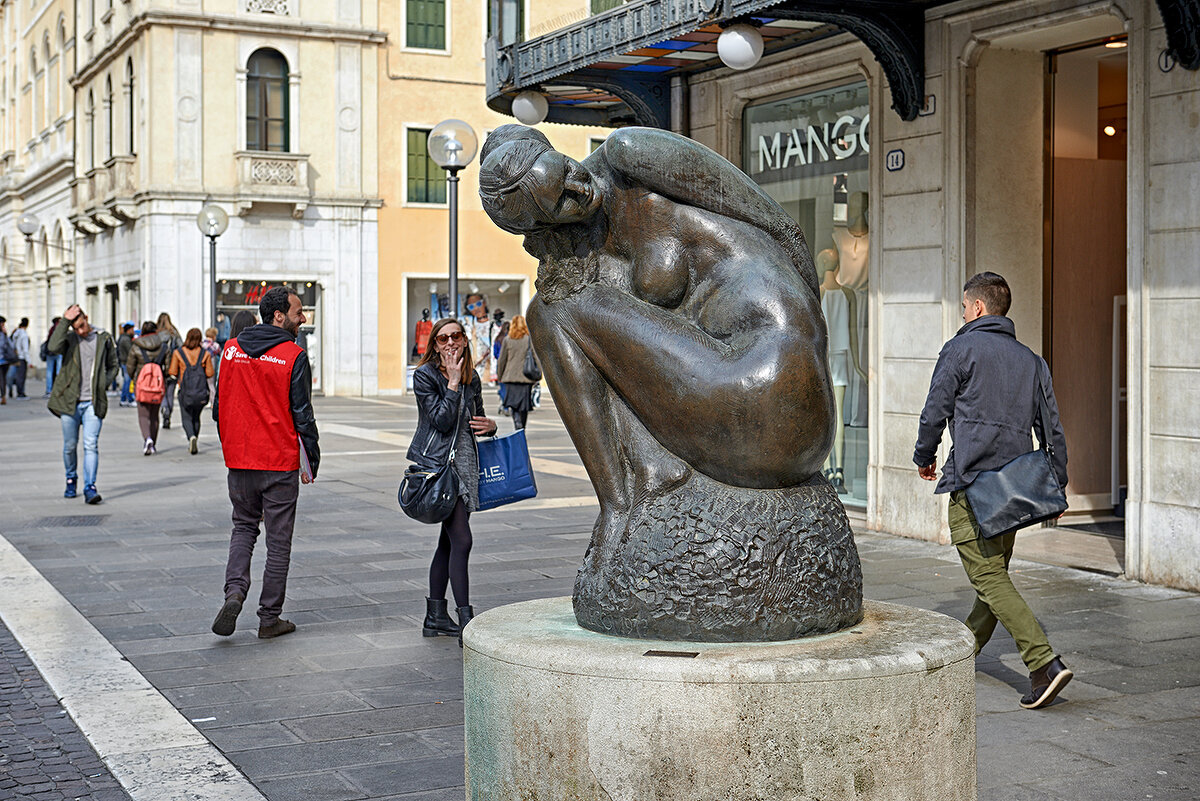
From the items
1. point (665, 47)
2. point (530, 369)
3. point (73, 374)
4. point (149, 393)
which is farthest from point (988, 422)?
point (149, 393)

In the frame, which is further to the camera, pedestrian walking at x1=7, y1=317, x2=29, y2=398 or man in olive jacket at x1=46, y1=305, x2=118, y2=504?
pedestrian walking at x1=7, y1=317, x2=29, y2=398

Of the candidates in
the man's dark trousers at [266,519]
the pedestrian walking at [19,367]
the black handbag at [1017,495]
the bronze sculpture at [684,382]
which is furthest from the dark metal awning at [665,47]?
the pedestrian walking at [19,367]

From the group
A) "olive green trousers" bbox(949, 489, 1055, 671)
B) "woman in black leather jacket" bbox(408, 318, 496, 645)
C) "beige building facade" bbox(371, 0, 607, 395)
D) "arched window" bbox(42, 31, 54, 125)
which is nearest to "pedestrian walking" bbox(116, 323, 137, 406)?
"beige building facade" bbox(371, 0, 607, 395)

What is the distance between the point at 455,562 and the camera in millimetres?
7125

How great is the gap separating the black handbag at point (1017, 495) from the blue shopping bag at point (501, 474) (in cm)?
242

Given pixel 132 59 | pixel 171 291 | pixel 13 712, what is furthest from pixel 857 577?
pixel 132 59

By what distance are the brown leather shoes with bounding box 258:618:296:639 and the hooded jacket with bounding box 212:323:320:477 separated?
0.79 metres

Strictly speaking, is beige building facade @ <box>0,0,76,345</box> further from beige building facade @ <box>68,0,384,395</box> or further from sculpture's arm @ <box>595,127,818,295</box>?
sculpture's arm @ <box>595,127,818,295</box>

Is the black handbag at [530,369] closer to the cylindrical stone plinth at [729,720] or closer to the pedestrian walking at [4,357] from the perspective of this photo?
the cylindrical stone plinth at [729,720]

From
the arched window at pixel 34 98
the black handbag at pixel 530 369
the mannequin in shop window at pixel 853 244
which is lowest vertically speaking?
the black handbag at pixel 530 369

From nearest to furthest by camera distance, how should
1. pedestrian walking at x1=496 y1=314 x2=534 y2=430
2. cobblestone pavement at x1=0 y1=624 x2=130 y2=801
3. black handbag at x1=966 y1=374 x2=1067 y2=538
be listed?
cobblestone pavement at x1=0 y1=624 x2=130 y2=801 < black handbag at x1=966 y1=374 x2=1067 y2=538 < pedestrian walking at x1=496 y1=314 x2=534 y2=430

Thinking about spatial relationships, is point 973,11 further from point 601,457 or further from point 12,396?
point 12,396

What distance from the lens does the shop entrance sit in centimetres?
989

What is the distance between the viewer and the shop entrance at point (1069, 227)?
989cm
